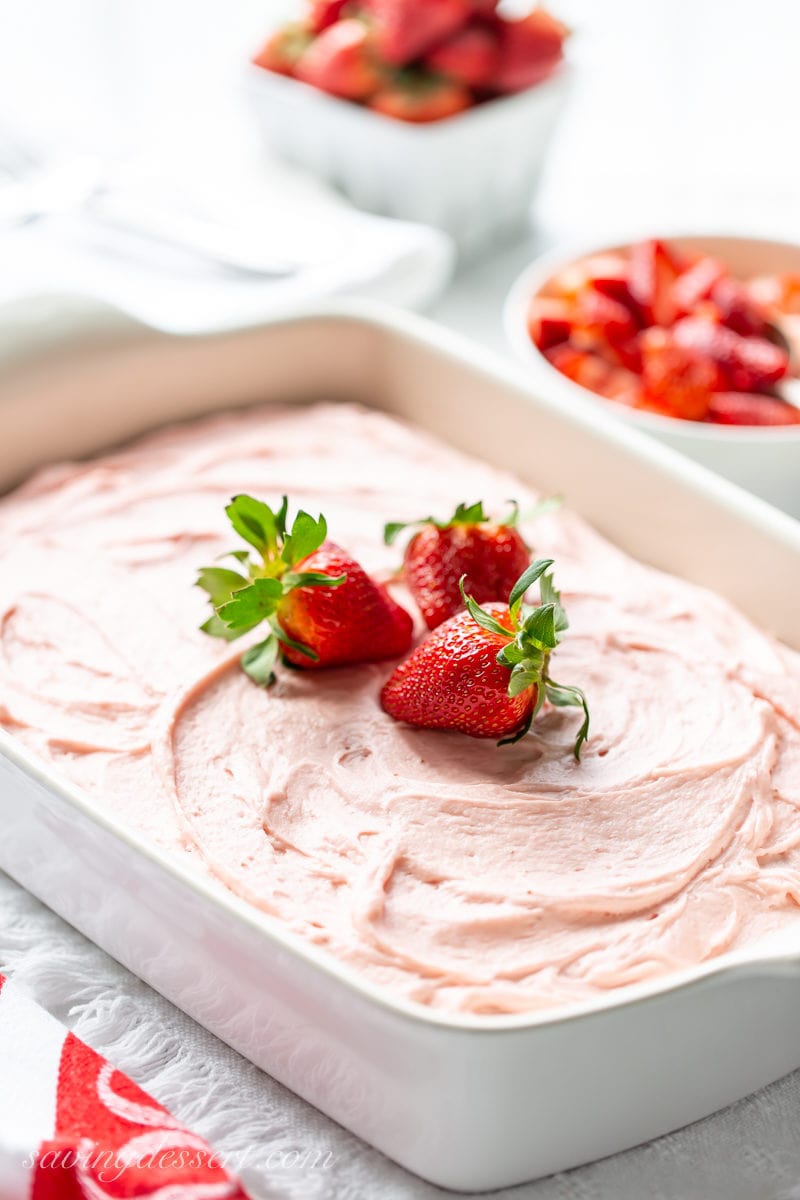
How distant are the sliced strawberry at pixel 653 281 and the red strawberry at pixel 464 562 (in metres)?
0.77

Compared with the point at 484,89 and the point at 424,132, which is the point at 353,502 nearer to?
the point at 424,132

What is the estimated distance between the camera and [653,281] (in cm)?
229

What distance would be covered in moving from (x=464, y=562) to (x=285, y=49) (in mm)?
1436

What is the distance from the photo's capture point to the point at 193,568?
Answer: 178 centimetres

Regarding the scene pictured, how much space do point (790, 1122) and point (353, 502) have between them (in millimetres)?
926

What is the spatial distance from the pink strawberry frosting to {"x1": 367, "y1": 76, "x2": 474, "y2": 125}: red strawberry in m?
0.91

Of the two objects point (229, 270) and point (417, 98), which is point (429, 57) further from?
point (229, 270)

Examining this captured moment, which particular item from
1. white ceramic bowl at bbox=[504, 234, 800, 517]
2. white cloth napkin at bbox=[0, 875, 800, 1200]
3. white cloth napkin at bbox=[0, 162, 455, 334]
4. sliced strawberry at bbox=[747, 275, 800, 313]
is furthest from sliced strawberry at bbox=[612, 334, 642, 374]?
white cloth napkin at bbox=[0, 875, 800, 1200]

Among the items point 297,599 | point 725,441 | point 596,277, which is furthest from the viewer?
point 596,277

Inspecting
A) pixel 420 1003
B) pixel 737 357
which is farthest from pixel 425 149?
pixel 420 1003

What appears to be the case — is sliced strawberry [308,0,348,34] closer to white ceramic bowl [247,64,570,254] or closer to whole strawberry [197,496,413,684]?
white ceramic bowl [247,64,570,254]

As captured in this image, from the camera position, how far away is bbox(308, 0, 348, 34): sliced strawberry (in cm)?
265

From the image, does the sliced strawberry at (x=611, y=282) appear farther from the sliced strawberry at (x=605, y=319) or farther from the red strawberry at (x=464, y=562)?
the red strawberry at (x=464, y=562)

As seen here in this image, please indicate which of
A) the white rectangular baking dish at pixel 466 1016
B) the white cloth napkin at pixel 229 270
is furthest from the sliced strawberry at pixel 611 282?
the white rectangular baking dish at pixel 466 1016
